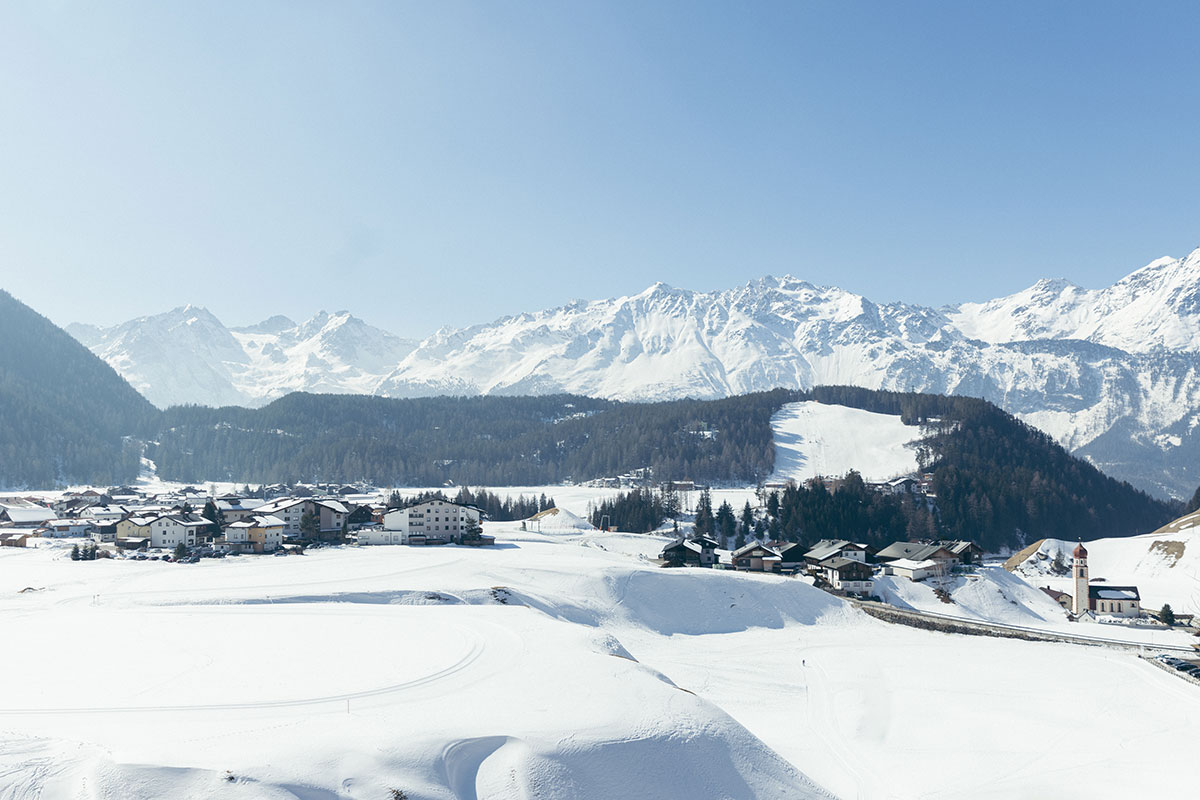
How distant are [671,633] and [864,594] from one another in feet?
84.6

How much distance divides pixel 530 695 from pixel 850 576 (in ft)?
173

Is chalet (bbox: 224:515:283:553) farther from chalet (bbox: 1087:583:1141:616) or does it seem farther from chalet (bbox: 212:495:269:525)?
chalet (bbox: 1087:583:1141:616)

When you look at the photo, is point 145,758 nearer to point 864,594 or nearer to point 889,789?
point 889,789

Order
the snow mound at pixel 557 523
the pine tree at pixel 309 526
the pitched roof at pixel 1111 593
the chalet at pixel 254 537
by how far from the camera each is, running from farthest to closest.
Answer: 1. the snow mound at pixel 557 523
2. the pine tree at pixel 309 526
3. the chalet at pixel 254 537
4. the pitched roof at pixel 1111 593

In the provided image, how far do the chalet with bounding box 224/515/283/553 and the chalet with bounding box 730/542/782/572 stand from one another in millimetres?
55193

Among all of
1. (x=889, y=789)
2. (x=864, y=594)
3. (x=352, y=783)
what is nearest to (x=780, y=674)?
(x=889, y=789)

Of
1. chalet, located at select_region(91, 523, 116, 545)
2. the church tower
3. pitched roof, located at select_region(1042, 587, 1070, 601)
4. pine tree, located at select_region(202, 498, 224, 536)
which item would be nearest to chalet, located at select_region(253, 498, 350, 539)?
pine tree, located at select_region(202, 498, 224, 536)

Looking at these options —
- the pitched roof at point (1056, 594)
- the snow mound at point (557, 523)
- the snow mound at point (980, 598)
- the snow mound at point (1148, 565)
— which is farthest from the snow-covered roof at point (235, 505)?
the snow mound at point (1148, 565)

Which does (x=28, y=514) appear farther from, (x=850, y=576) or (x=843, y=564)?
(x=850, y=576)

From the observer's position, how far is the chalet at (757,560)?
87188 millimetres

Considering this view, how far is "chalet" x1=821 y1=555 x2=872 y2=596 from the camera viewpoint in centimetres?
7594

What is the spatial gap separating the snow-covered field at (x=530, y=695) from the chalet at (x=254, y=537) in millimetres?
18018

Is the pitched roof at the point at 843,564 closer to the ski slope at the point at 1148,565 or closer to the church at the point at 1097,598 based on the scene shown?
the church at the point at 1097,598

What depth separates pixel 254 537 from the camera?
86.9m
